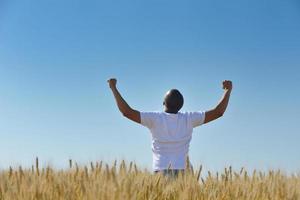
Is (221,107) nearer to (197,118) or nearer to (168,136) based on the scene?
(197,118)

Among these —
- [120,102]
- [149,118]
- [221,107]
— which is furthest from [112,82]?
[221,107]

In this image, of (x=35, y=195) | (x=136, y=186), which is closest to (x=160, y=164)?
(x=136, y=186)

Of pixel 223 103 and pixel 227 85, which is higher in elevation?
pixel 227 85

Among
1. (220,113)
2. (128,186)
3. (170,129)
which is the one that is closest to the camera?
(128,186)

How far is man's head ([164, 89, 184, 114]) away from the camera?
5395mm

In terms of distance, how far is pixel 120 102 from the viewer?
564cm

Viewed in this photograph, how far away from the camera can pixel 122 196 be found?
3.04 m

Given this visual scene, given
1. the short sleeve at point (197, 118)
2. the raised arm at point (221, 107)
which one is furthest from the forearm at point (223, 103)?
the short sleeve at point (197, 118)

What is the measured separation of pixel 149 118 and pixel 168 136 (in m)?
0.25

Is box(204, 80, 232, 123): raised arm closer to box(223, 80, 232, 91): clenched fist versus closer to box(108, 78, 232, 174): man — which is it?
box(223, 80, 232, 91): clenched fist

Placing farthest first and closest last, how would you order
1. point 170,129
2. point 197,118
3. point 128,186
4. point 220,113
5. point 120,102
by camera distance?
point 220,113 < point 120,102 < point 197,118 < point 170,129 < point 128,186

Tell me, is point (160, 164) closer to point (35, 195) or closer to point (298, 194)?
point (298, 194)

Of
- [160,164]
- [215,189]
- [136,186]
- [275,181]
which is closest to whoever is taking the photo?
[136,186]

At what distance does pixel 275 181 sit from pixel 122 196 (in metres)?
1.81
